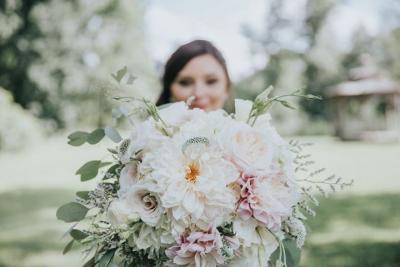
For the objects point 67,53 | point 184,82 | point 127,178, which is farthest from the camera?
point 67,53

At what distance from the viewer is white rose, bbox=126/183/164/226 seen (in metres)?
1.31

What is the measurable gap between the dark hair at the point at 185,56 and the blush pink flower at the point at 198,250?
5.72 feet

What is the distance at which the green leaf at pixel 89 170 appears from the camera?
167 cm

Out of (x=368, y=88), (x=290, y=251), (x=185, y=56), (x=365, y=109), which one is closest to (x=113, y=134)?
(x=290, y=251)

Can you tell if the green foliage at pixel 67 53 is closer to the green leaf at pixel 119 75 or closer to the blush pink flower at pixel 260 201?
the green leaf at pixel 119 75

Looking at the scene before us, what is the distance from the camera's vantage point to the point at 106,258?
1464mm

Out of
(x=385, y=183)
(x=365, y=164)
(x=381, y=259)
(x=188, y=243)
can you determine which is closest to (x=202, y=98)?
(x=188, y=243)

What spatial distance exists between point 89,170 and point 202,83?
131 cm

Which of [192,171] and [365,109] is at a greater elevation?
[192,171]

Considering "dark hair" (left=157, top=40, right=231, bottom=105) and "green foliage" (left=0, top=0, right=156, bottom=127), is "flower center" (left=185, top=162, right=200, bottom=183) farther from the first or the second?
"green foliage" (left=0, top=0, right=156, bottom=127)

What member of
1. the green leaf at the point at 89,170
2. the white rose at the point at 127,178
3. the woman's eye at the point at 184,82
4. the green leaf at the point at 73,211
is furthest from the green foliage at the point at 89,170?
the woman's eye at the point at 184,82

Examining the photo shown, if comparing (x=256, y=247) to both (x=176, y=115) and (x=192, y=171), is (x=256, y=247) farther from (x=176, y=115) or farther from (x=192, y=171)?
(x=176, y=115)

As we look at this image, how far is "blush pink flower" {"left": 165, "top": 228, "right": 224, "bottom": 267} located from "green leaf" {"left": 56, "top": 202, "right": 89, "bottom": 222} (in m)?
0.41

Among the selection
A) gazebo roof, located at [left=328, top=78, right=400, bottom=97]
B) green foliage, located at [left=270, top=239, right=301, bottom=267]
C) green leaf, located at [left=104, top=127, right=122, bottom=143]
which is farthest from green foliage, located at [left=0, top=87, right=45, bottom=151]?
green foliage, located at [left=270, top=239, right=301, bottom=267]
